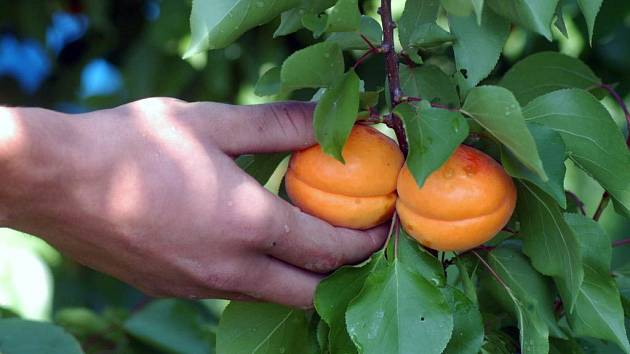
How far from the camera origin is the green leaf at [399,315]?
925 millimetres

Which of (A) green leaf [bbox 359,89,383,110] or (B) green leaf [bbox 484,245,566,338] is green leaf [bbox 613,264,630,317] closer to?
(B) green leaf [bbox 484,245,566,338]

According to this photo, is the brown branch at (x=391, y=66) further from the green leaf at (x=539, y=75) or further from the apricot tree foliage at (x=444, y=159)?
the green leaf at (x=539, y=75)

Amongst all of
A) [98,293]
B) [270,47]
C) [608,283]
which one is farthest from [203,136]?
[98,293]

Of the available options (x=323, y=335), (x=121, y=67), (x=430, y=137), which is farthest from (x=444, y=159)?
(x=121, y=67)

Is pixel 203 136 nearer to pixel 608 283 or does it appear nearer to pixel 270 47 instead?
pixel 608 283

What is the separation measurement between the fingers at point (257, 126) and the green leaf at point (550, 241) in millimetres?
241

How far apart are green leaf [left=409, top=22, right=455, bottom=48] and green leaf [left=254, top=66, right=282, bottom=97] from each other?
0.15m

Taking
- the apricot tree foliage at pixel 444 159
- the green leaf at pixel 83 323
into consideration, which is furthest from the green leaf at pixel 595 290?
the green leaf at pixel 83 323

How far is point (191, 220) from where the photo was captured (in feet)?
3.08

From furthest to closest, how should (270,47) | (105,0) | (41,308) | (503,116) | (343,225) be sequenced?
(105,0) → (270,47) → (41,308) → (343,225) → (503,116)

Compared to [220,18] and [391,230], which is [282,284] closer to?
[391,230]

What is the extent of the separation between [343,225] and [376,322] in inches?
5.3

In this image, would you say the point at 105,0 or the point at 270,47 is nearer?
the point at 270,47

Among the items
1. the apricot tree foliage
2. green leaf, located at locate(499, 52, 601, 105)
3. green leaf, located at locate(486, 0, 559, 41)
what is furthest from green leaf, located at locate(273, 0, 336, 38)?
green leaf, located at locate(499, 52, 601, 105)
